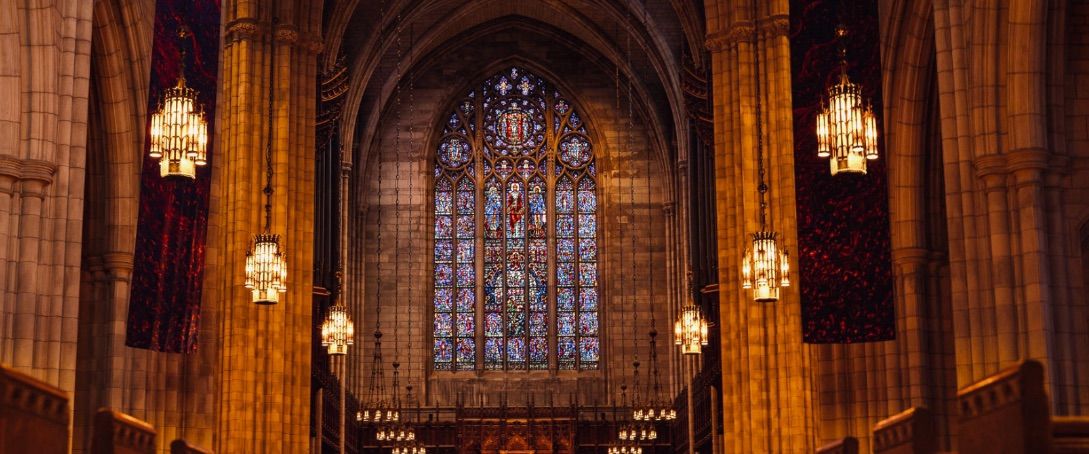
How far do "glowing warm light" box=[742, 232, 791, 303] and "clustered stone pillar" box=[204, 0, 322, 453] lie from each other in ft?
33.7

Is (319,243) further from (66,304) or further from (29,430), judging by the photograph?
(29,430)

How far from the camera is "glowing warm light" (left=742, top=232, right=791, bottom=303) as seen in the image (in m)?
25.6

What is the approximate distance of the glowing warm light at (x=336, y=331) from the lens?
114 feet

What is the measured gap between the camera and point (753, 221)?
31.1 m

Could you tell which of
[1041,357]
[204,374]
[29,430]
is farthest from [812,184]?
[29,430]

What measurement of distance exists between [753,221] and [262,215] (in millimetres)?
10157

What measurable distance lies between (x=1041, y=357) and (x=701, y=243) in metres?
20.7

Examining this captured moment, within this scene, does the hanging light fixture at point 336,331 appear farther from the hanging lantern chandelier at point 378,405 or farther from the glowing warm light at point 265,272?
the glowing warm light at point 265,272

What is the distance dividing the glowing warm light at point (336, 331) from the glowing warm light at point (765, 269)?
473 inches

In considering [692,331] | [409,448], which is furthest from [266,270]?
[409,448]

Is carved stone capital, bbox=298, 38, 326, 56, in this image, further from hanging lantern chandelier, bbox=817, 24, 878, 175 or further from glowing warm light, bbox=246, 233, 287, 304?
hanging lantern chandelier, bbox=817, 24, 878, 175

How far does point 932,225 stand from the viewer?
89.2 ft

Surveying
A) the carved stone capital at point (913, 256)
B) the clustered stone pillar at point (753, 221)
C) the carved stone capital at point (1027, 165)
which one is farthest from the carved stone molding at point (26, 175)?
the clustered stone pillar at point (753, 221)

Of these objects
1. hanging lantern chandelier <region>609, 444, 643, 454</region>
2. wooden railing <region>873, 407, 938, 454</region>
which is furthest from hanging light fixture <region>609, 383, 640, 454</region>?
wooden railing <region>873, 407, 938, 454</region>
